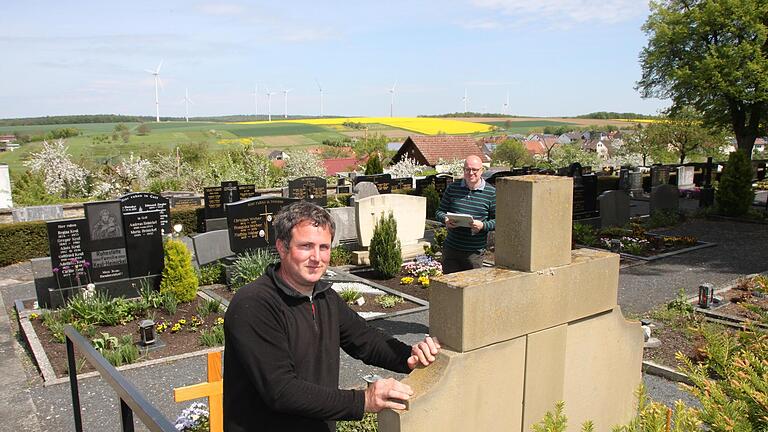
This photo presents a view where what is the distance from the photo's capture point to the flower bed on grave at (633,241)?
41.7 ft

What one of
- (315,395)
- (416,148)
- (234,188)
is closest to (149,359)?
(315,395)

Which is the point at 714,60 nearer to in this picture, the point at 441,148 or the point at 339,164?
the point at 441,148

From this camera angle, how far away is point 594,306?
274 centimetres

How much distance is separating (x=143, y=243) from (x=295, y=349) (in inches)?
343

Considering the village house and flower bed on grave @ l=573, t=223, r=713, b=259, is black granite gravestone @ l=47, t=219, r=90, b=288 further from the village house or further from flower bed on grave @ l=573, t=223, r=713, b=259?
the village house

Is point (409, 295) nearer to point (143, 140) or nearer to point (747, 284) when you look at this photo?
point (747, 284)

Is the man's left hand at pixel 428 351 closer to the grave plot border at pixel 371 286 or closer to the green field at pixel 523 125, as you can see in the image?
the grave plot border at pixel 371 286

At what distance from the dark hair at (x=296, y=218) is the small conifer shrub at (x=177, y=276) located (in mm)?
7639

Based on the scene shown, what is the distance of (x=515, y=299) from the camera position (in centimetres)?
242

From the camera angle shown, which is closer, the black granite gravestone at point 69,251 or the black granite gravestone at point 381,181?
the black granite gravestone at point 69,251

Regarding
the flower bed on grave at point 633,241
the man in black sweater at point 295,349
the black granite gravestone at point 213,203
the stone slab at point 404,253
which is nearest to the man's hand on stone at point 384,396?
the man in black sweater at point 295,349

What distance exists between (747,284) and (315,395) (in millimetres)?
9516

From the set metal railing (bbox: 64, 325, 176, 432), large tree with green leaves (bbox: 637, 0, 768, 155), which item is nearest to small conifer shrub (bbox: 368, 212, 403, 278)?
metal railing (bbox: 64, 325, 176, 432)

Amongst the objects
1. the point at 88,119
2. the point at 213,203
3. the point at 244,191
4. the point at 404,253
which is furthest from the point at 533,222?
the point at 88,119
